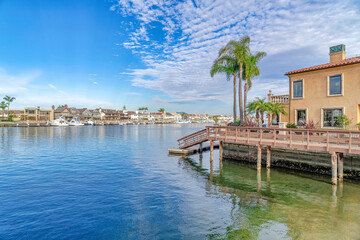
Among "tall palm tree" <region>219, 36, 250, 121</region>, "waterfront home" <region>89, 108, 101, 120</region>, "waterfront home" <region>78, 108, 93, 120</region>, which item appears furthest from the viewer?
"waterfront home" <region>89, 108, 101, 120</region>

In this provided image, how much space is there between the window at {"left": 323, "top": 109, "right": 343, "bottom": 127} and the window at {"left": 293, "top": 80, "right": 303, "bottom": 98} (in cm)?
325

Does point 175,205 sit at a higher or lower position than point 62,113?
lower

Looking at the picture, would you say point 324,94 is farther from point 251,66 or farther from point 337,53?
point 251,66

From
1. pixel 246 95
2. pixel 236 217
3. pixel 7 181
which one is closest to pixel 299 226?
pixel 236 217

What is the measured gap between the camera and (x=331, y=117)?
21562 millimetres

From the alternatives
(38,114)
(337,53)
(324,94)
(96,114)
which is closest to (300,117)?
(324,94)

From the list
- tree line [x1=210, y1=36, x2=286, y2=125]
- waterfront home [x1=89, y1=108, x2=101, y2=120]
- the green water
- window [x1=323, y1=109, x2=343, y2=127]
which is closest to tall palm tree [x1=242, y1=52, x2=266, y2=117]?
tree line [x1=210, y1=36, x2=286, y2=125]

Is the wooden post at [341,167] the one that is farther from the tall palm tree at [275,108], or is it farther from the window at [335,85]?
the tall palm tree at [275,108]

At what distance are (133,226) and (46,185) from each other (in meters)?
10.2

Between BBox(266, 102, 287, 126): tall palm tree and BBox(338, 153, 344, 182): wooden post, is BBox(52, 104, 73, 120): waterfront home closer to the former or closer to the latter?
BBox(266, 102, 287, 126): tall palm tree

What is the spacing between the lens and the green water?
29.2 feet

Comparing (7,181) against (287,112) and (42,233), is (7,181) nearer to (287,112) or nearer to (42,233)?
(42,233)

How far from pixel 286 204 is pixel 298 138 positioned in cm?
655

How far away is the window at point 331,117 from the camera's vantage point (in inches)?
825
